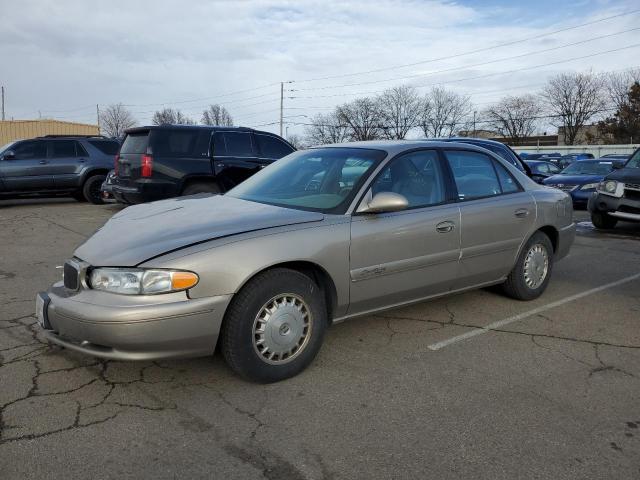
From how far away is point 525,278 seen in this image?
5.17 metres

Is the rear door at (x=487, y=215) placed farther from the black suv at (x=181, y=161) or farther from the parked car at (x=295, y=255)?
the black suv at (x=181, y=161)

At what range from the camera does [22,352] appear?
387cm

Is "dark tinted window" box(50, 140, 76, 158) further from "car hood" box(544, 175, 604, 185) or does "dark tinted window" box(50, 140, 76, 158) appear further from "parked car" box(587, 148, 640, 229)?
"car hood" box(544, 175, 604, 185)

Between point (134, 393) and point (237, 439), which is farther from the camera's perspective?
point (134, 393)

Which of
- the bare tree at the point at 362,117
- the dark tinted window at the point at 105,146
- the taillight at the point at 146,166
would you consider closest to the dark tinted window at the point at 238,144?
the taillight at the point at 146,166

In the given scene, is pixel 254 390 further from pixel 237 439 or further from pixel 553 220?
pixel 553 220

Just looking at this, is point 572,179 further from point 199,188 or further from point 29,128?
point 29,128

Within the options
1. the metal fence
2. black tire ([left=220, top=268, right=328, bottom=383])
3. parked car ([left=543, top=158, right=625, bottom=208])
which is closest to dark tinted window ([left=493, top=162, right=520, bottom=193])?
black tire ([left=220, top=268, right=328, bottom=383])

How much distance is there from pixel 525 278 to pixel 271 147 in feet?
21.5

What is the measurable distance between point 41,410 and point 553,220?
4.63 metres

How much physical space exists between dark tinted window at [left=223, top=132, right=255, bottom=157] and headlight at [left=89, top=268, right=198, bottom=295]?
283 inches

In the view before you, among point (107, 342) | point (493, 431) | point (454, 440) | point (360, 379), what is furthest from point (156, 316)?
point (493, 431)

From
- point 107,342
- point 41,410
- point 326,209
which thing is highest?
point 326,209

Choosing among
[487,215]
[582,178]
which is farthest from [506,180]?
[582,178]
